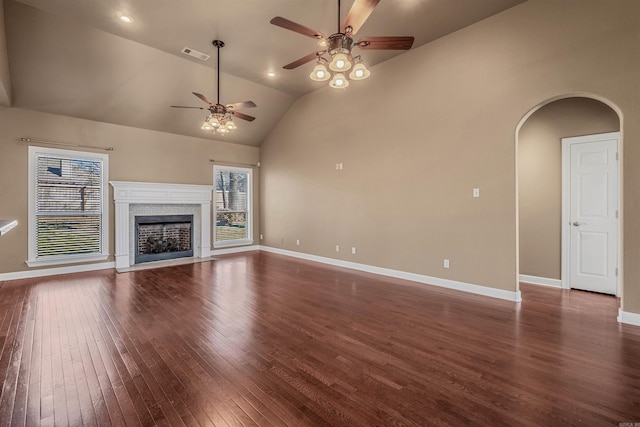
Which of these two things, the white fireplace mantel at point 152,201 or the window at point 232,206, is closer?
the white fireplace mantel at point 152,201

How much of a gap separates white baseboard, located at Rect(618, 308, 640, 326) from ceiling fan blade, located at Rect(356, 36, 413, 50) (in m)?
3.64

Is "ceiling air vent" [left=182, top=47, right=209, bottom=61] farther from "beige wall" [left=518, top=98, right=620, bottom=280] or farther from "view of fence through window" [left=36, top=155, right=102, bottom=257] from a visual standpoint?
"beige wall" [left=518, top=98, right=620, bottom=280]

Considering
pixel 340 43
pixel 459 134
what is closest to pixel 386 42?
pixel 340 43

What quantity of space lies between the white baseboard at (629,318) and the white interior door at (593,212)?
1245 mm

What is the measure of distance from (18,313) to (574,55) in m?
7.21

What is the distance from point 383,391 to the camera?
199cm

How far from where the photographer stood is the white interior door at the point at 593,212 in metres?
4.02

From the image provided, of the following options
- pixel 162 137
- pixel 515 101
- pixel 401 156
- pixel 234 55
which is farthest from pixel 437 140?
pixel 162 137

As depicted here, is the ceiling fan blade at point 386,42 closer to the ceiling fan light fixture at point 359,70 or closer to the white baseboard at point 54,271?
the ceiling fan light fixture at point 359,70

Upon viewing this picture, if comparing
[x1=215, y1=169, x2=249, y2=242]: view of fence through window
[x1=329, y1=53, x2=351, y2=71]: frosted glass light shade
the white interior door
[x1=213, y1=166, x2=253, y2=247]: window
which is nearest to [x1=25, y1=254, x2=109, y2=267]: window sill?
[x1=213, y1=166, x2=253, y2=247]: window

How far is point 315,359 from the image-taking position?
2.42m

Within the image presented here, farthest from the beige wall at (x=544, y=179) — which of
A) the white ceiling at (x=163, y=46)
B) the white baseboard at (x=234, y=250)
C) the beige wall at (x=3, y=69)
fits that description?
the beige wall at (x=3, y=69)

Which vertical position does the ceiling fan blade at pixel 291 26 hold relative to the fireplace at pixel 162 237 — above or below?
above

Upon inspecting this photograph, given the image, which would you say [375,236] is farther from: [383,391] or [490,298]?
[383,391]
